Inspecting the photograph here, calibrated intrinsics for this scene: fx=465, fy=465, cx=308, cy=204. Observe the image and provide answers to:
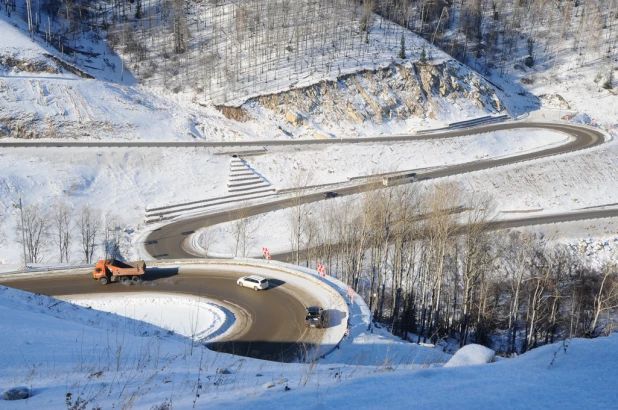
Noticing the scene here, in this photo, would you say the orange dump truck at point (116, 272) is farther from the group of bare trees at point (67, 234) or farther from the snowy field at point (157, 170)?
the snowy field at point (157, 170)

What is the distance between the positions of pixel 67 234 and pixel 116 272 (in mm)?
16300

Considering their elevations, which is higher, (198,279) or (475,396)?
(475,396)

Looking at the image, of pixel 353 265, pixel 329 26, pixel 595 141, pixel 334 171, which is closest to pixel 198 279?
pixel 353 265

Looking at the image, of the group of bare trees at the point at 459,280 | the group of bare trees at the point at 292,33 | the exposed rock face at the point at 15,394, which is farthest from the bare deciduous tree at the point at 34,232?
the exposed rock face at the point at 15,394

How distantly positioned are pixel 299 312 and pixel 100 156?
3816 centimetres

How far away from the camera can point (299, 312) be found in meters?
20.4

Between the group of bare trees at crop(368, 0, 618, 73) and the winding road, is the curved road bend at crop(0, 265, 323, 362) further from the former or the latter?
the group of bare trees at crop(368, 0, 618, 73)

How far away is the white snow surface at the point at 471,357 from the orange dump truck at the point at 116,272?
760 inches

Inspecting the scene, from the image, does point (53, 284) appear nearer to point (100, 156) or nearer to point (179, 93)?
point (100, 156)

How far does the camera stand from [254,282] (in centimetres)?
2306

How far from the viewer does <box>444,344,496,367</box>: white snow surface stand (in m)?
8.52

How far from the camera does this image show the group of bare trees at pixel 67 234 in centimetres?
3728

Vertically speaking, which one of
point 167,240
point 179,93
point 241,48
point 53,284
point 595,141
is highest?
point 241,48

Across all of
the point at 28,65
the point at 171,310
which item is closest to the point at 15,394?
the point at 171,310
